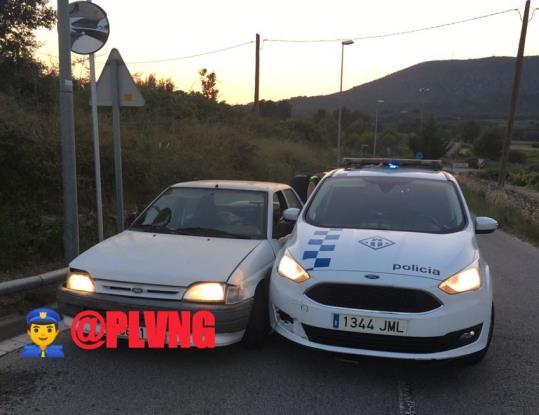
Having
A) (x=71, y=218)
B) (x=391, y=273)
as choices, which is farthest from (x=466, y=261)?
(x=71, y=218)

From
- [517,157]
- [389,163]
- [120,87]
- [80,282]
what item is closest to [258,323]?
[80,282]

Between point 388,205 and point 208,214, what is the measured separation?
5.89ft

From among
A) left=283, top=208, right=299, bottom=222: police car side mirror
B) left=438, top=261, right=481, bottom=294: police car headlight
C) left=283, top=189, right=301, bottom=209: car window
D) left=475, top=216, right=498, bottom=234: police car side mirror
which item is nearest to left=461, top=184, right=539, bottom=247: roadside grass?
left=283, top=189, right=301, bottom=209: car window

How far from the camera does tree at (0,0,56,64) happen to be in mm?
14102

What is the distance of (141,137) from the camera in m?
12.2

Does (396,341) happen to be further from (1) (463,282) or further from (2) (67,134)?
(2) (67,134)

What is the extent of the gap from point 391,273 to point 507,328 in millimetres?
2262

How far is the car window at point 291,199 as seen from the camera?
6.32 m

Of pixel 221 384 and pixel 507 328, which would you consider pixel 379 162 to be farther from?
pixel 221 384

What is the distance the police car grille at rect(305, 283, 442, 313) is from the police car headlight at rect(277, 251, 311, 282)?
0.57 feet

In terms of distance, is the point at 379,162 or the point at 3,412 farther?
the point at 379,162

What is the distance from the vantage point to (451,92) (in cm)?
14575

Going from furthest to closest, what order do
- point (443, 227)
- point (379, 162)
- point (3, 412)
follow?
point (379, 162) → point (443, 227) → point (3, 412)

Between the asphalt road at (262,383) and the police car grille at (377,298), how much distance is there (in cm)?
44
